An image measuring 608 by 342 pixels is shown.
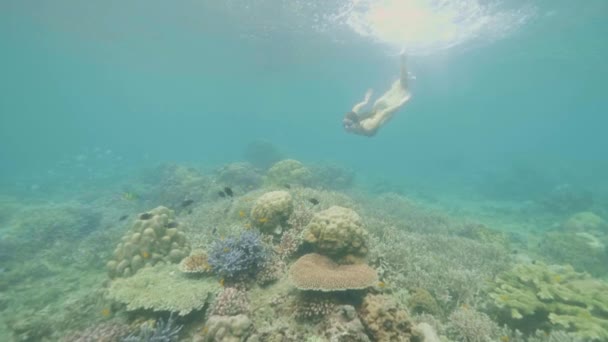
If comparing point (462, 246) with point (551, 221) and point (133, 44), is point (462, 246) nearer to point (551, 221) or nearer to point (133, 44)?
point (551, 221)

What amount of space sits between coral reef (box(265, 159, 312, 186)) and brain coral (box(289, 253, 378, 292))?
10051 mm

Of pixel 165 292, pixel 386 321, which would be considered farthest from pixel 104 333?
pixel 386 321

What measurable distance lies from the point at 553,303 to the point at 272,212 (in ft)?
19.5

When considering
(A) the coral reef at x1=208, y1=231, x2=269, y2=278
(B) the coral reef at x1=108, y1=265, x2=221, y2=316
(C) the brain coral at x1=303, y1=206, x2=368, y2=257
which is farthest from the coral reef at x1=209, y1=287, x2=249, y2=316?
(C) the brain coral at x1=303, y1=206, x2=368, y2=257

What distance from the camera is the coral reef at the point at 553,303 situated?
→ 504 centimetres

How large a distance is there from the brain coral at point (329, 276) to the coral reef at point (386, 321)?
0.34 m

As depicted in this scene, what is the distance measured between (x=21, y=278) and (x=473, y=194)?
35271 mm

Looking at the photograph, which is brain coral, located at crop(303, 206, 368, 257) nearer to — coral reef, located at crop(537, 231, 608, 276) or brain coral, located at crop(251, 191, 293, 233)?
brain coral, located at crop(251, 191, 293, 233)

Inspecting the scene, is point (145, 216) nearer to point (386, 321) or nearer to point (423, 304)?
point (386, 321)

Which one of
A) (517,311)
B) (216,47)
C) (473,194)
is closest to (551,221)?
(473,194)

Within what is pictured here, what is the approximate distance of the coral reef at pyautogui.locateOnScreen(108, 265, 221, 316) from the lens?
4629 millimetres

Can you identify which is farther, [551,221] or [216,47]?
[216,47]

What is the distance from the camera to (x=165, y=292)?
197 inches

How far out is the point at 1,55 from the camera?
139ft
